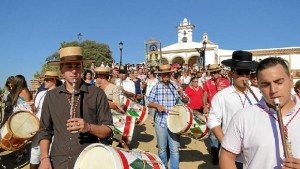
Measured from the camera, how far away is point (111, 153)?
274 cm

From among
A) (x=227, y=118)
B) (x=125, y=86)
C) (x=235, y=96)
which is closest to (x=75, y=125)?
(x=227, y=118)

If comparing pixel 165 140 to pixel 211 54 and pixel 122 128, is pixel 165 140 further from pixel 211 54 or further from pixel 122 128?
pixel 211 54

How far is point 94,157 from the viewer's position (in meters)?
2.90

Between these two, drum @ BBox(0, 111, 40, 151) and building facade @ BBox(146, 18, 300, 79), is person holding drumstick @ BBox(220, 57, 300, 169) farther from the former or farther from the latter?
building facade @ BBox(146, 18, 300, 79)

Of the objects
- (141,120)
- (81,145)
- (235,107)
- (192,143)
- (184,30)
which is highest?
(184,30)

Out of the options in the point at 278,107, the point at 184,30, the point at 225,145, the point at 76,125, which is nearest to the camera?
the point at 278,107

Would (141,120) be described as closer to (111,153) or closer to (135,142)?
(135,142)

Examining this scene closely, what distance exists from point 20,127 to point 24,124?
9 centimetres

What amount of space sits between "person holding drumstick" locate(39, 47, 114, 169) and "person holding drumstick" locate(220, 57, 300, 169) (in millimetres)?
1395

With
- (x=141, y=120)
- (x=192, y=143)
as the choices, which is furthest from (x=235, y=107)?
(x=192, y=143)

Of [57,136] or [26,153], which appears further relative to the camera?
[26,153]

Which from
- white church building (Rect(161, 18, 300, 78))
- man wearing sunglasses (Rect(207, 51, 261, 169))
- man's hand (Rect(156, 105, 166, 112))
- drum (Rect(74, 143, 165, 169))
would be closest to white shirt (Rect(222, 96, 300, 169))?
drum (Rect(74, 143, 165, 169))

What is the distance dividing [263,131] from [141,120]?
6.68 m

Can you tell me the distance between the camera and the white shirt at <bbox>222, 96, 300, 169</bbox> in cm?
212
